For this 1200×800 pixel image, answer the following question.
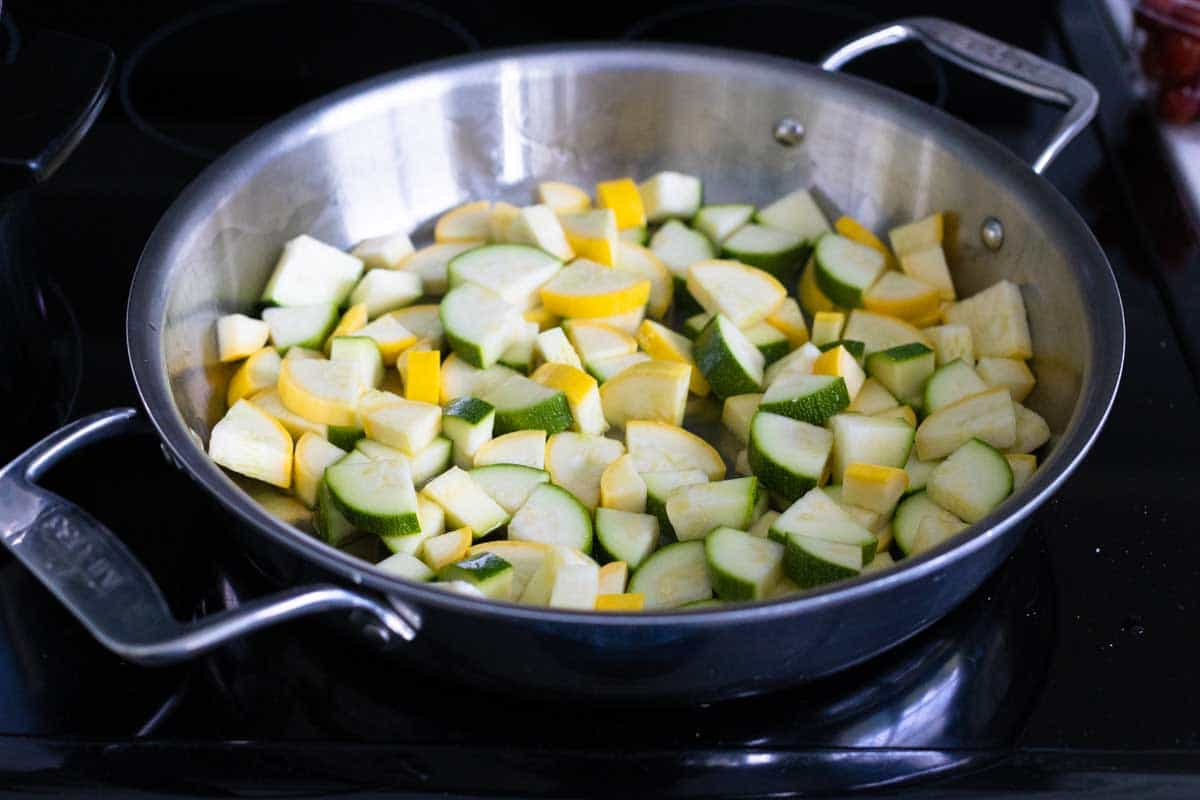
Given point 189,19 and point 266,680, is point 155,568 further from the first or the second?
point 189,19

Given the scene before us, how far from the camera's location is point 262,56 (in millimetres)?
1565

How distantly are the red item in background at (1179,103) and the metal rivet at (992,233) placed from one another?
0.40m

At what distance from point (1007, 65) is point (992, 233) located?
0.16 m

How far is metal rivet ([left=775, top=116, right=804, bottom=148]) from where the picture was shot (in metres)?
1.39

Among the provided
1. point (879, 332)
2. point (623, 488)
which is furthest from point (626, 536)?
point (879, 332)

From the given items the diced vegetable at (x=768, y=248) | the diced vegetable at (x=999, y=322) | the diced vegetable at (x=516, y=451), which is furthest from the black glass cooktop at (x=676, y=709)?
the diced vegetable at (x=768, y=248)

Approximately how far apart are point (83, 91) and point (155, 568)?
373mm

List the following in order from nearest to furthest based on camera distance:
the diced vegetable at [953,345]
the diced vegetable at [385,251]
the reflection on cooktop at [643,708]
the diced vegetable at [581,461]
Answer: the reflection on cooktop at [643,708] → the diced vegetable at [581,461] → the diced vegetable at [953,345] → the diced vegetable at [385,251]

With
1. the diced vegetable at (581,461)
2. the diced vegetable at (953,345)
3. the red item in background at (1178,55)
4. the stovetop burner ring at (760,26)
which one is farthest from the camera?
the stovetop burner ring at (760,26)

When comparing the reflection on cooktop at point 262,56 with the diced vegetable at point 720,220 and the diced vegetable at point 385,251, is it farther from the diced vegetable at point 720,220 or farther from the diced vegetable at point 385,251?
the diced vegetable at point 720,220

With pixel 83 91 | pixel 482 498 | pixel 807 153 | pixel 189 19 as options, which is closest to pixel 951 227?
pixel 807 153

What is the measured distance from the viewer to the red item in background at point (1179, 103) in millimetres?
1507

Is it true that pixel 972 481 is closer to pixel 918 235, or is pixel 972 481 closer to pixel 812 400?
pixel 812 400

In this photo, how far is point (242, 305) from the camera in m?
1.27
